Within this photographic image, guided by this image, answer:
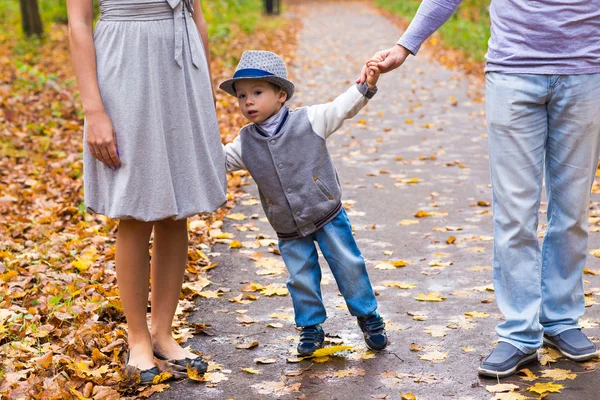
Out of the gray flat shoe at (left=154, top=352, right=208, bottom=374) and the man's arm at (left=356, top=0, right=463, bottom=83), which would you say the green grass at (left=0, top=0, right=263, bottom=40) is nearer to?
the man's arm at (left=356, top=0, right=463, bottom=83)

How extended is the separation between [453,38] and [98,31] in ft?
57.5

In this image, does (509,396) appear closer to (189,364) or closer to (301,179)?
(301,179)

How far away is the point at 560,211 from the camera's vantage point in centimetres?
363

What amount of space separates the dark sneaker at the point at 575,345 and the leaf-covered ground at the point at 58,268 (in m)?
1.80

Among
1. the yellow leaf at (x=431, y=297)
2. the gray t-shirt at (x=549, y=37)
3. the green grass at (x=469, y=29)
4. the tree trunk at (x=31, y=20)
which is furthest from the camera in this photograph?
the tree trunk at (x=31, y=20)

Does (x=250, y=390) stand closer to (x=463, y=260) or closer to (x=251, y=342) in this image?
(x=251, y=342)

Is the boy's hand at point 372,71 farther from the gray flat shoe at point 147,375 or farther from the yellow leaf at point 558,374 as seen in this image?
the gray flat shoe at point 147,375

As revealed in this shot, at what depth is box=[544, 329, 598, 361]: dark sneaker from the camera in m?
3.63

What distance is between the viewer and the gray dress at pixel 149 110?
3.36 m

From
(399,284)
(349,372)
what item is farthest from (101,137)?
(399,284)

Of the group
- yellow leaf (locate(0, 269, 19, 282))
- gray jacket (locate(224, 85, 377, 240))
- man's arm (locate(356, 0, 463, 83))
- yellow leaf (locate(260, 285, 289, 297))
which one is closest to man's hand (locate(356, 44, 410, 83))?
man's arm (locate(356, 0, 463, 83))

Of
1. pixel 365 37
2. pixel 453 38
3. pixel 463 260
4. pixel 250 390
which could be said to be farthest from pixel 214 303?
pixel 365 37

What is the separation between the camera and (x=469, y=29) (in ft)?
65.7

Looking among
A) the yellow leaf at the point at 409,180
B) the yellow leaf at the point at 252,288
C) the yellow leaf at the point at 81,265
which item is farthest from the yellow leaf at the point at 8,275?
the yellow leaf at the point at 409,180
